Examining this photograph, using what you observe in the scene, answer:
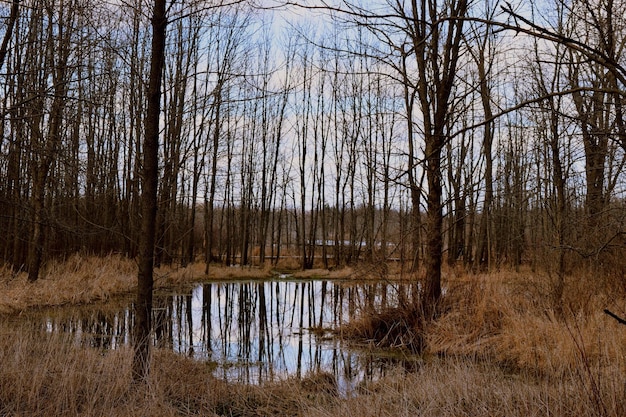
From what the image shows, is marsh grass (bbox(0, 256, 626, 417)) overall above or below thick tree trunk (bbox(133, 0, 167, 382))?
below

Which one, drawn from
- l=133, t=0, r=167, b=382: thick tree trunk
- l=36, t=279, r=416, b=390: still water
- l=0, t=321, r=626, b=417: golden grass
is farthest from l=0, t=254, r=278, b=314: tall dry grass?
l=133, t=0, r=167, b=382: thick tree trunk

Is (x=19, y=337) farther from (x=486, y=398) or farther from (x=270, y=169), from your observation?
(x=270, y=169)

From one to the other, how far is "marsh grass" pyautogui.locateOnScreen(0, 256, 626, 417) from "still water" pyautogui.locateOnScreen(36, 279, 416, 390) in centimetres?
46

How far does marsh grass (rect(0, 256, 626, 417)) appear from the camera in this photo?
4.04m

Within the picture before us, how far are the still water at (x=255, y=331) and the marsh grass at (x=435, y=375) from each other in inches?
18.0

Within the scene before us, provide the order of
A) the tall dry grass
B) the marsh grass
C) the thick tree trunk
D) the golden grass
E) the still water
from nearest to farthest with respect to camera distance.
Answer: the golden grass
the marsh grass
the thick tree trunk
the still water
the tall dry grass

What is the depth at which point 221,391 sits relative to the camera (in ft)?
19.0

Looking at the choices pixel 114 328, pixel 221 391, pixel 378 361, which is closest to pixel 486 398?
pixel 221 391

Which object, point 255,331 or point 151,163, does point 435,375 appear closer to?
point 151,163

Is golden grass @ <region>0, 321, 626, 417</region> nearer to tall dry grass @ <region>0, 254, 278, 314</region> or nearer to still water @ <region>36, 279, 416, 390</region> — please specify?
still water @ <region>36, 279, 416, 390</region>

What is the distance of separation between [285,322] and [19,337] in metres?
A: 6.60

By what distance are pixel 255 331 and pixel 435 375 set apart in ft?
20.5

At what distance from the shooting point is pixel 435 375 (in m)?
5.06

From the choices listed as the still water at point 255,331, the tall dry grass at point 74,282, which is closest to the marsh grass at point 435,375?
the still water at point 255,331
